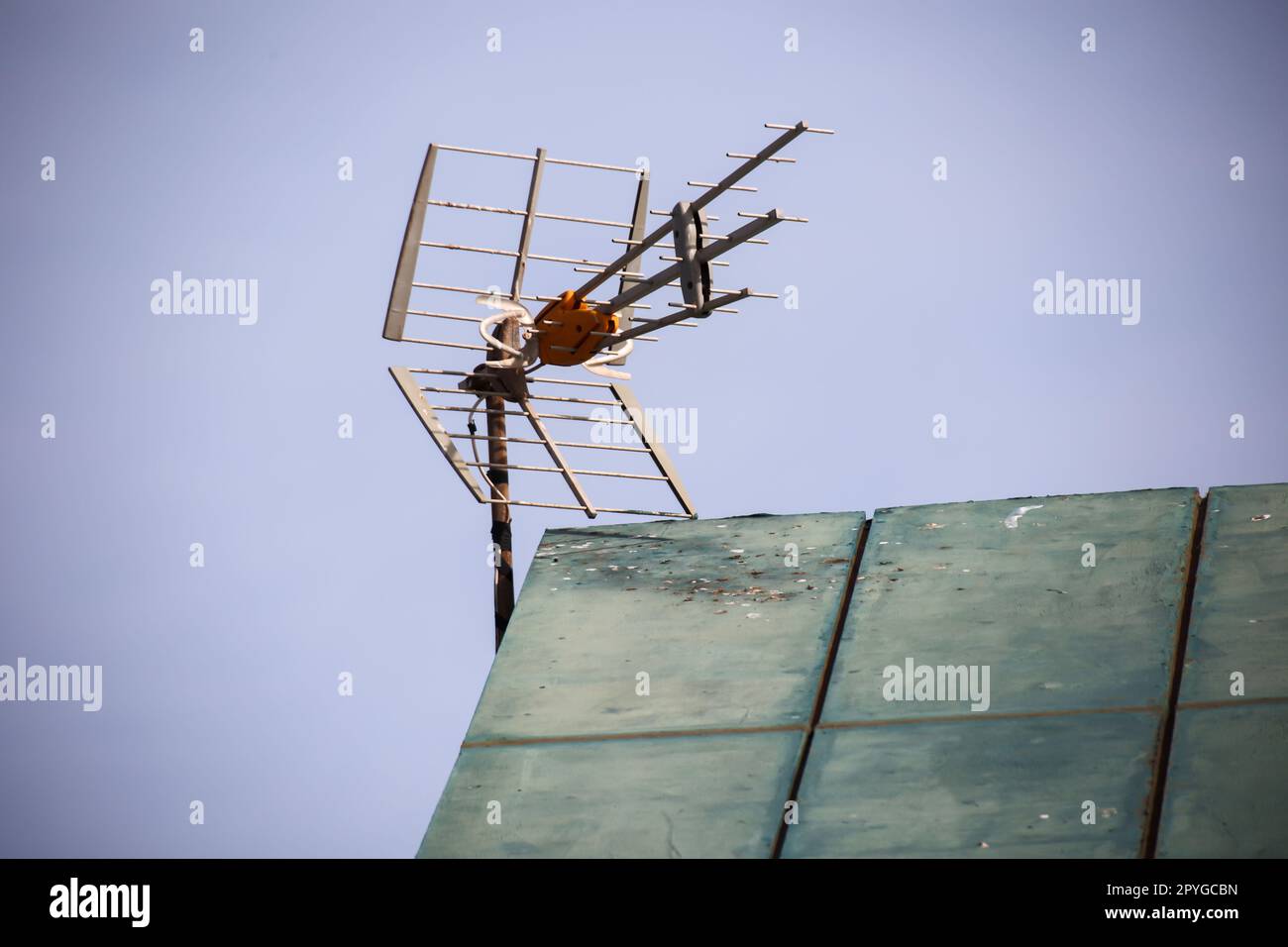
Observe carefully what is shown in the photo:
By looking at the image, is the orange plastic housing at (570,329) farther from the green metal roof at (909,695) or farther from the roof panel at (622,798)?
the roof panel at (622,798)

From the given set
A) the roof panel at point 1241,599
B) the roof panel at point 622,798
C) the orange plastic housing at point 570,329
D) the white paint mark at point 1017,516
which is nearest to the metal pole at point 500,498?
the orange plastic housing at point 570,329

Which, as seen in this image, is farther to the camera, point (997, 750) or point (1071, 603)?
point (1071, 603)

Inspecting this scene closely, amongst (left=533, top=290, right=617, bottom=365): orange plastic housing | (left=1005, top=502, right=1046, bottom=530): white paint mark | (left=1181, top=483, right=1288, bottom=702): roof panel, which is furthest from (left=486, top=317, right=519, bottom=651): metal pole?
(left=1181, top=483, right=1288, bottom=702): roof panel

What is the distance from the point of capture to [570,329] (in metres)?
13.7

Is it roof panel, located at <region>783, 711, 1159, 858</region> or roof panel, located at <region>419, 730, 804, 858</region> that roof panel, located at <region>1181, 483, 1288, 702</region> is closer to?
roof panel, located at <region>783, 711, 1159, 858</region>

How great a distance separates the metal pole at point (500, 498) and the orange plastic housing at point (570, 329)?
370 millimetres

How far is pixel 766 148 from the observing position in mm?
11336

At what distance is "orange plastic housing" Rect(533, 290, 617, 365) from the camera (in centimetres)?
1363

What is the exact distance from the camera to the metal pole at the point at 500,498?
13102 millimetres

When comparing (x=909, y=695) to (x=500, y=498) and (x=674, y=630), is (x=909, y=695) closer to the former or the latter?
(x=674, y=630)

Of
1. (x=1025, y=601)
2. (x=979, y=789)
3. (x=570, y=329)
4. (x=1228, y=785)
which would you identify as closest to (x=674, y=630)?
(x=1025, y=601)
